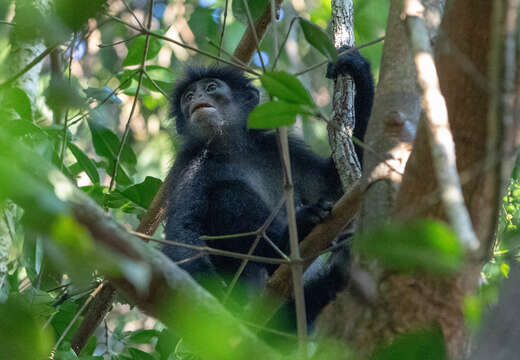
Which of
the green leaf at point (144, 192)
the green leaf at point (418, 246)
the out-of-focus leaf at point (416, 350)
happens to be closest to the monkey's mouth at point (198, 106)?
the green leaf at point (144, 192)

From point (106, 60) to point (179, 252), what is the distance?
259 inches

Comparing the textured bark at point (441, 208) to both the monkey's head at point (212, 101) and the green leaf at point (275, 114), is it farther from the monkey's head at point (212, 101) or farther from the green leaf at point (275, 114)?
the monkey's head at point (212, 101)

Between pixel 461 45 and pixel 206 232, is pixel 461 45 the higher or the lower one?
the higher one

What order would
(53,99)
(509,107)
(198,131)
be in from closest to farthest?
(509,107) < (53,99) < (198,131)

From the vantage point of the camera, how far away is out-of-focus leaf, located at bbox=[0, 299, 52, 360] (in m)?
1.51

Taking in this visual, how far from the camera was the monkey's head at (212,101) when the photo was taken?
18.0 feet

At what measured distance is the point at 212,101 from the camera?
5793 mm

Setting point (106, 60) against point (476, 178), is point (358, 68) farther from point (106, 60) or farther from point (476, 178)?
point (106, 60)

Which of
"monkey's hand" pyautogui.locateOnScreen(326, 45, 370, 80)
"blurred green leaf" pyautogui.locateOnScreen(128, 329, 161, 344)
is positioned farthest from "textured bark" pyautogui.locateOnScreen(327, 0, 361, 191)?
"blurred green leaf" pyautogui.locateOnScreen(128, 329, 161, 344)

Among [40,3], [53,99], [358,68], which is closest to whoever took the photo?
[53,99]

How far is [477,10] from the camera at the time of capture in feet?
6.63

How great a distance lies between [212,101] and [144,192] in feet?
4.43

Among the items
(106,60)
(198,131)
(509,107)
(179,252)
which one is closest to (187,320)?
(509,107)

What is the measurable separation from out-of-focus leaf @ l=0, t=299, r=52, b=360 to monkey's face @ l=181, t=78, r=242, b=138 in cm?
392
